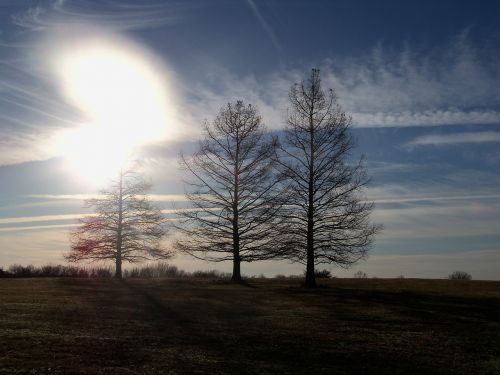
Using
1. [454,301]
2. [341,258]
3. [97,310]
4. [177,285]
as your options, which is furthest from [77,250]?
[454,301]

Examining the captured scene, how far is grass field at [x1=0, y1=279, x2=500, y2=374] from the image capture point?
30.1 feet

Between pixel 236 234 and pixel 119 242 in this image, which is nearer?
pixel 236 234

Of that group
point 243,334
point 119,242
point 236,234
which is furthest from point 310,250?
point 243,334

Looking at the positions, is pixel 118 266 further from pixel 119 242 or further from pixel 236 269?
pixel 236 269

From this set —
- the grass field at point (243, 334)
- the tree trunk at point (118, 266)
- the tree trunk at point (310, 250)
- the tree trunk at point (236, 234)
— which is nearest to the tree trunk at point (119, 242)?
the tree trunk at point (118, 266)

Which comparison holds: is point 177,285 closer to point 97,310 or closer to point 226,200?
point 226,200

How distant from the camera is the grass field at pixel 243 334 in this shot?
9164 mm

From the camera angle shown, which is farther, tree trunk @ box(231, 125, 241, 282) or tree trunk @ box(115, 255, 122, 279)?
tree trunk @ box(115, 255, 122, 279)

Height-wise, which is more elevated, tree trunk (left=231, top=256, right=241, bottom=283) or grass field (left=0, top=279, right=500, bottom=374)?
tree trunk (left=231, top=256, right=241, bottom=283)

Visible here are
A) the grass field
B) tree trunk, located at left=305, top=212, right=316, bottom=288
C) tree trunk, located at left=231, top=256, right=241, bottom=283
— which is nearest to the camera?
the grass field

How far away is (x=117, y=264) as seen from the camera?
117 feet

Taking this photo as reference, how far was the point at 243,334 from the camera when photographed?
1205 cm

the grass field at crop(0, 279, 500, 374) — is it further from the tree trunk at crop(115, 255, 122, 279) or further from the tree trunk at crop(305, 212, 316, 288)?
the tree trunk at crop(115, 255, 122, 279)

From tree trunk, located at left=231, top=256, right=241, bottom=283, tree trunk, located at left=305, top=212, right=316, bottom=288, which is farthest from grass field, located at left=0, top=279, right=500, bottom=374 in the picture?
tree trunk, located at left=231, top=256, right=241, bottom=283
